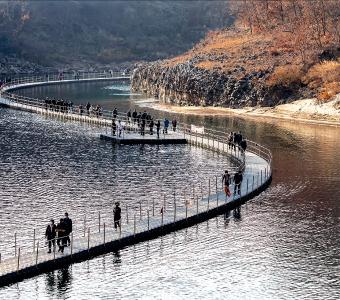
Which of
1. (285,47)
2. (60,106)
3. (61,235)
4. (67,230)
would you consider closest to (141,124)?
(60,106)

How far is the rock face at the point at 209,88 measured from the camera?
137 m

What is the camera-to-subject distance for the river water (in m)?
49.2

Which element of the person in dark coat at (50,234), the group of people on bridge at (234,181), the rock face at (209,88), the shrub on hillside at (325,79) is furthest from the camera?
the rock face at (209,88)

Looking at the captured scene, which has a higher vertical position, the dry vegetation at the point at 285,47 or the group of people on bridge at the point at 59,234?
the dry vegetation at the point at 285,47

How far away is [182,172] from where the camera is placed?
81.1 meters

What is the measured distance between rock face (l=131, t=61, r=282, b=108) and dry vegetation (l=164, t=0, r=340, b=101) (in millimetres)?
1659

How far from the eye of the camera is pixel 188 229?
203 ft

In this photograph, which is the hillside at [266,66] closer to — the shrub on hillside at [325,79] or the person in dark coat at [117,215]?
the shrub on hillside at [325,79]

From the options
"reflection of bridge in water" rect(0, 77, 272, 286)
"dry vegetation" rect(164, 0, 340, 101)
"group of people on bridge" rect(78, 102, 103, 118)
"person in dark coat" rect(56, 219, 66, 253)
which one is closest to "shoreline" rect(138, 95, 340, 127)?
"dry vegetation" rect(164, 0, 340, 101)

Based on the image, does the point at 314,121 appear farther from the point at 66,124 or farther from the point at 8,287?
the point at 8,287

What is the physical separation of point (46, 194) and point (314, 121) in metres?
60.2

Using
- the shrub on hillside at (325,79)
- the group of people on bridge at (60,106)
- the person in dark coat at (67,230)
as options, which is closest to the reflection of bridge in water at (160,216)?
the person in dark coat at (67,230)

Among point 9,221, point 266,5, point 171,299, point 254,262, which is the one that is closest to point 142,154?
point 9,221

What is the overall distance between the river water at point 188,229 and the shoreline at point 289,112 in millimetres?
10973
